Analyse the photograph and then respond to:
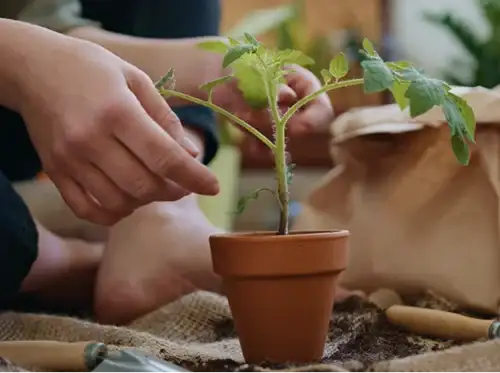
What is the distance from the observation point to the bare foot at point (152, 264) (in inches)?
30.3

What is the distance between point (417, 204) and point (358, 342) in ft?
0.87

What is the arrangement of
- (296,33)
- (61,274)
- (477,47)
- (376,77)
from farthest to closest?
(296,33), (477,47), (61,274), (376,77)

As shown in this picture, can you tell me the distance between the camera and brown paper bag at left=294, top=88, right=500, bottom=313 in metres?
0.76

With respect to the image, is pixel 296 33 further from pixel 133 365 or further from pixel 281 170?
pixel 133 365

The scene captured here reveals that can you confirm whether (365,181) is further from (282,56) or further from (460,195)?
(282,56)

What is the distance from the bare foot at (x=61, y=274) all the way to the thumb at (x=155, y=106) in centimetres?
36

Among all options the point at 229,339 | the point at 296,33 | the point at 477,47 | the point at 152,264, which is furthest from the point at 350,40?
the point at 229,339

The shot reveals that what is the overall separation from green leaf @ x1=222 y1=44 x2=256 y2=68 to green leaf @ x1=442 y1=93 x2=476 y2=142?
0.43 ft

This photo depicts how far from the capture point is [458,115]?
1.61 feet

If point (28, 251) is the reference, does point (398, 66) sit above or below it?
above

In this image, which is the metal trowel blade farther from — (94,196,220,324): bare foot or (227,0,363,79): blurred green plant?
(227,0,363,79): blurred green plant

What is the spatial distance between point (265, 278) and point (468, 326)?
7.1 inches

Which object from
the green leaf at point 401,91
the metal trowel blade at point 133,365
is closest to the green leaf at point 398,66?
the green leaf at point 401,91

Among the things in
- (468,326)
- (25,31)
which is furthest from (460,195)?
(25,31)
